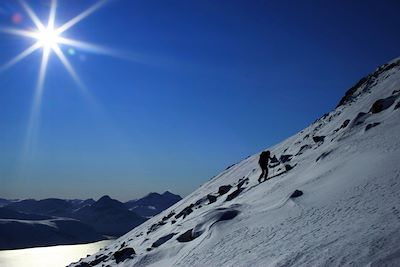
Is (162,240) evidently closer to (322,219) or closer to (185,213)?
(185,213)

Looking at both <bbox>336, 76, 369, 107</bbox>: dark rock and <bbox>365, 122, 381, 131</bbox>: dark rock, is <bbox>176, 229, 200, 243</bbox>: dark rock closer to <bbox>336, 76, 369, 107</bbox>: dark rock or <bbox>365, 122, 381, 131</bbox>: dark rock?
<bbox>365, 122, 381, 131</bbox>: dark rock

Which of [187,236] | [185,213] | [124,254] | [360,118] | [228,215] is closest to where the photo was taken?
[228,215]

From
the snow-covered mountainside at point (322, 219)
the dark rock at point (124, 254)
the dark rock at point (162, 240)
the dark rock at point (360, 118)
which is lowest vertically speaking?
the snow-covered mountainside at point (322, 219)

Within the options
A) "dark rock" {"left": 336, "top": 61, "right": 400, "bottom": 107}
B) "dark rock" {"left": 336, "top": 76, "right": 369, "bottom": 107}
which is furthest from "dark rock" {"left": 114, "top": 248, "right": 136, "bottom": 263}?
"dark rock" {"left": 336, "top": 76, "right": 369, "bottom": 107}

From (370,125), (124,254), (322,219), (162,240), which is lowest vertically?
(322,219)

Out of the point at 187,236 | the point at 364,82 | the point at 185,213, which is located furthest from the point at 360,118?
the point at 364,82

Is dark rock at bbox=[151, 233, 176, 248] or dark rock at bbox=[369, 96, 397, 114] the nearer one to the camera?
dark rock at bbox=[151, 233, 176, 248]

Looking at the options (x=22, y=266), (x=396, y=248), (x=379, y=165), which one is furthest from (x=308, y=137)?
(x=22, y=266)

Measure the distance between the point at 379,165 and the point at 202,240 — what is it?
21.2 feet

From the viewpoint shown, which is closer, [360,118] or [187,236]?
[187,236]

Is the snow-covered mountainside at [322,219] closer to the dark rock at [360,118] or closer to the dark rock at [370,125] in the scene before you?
the dark rock at [370,125]

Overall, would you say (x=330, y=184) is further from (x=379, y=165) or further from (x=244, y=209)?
(x=244, y=209)

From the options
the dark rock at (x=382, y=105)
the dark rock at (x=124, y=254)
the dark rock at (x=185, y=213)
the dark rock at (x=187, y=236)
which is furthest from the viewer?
the dark rock at (x=185, y=213)

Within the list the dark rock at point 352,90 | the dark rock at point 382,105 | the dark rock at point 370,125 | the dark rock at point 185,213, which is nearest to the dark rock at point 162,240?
the dark rock at point 185,213
